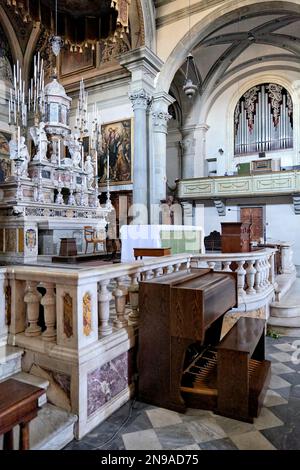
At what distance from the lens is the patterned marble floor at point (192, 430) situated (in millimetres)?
1932

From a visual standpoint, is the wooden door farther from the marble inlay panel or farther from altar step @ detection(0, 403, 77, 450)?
altar step @ detection(0, 403, 77, 450)

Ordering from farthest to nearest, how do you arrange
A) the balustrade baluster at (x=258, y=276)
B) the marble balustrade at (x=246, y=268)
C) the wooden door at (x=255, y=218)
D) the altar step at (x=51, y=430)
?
the wooden door at (x=255, y=218) < the balustrade baluster at (x=258, y=276) < the marble balustrade at (x=246, y=268) < the altar step at (x=51, y=430)

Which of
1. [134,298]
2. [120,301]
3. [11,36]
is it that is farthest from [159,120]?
[120,301]

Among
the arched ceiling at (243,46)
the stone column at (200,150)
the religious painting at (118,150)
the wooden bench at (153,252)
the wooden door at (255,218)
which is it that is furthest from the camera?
the stone column at (200,150)

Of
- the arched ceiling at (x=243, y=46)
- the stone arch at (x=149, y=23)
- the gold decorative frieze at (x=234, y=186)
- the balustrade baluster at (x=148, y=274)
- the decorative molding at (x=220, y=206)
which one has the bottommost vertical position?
the balustrade baluster at (x=148, y=274)

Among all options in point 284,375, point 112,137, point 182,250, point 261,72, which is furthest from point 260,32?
point 284,375

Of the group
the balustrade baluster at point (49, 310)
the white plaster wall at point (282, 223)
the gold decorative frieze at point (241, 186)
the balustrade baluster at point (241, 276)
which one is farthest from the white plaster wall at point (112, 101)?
the balustrade baluster at point (49, 310)

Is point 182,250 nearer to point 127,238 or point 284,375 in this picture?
point 127,238

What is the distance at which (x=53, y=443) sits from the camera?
182 cm

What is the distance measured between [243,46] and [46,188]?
33.8 ft

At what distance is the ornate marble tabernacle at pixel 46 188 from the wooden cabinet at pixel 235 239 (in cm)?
427

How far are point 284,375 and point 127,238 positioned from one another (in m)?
3.87

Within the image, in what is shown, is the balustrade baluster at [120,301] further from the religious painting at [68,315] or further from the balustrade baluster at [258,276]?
the balustrade baluster at [258,276]

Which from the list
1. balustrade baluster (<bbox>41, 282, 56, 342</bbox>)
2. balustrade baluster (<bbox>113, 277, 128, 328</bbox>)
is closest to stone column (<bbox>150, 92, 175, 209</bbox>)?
balustrade baluster (<bbox>113, 277, 128, 328</bbox>)
